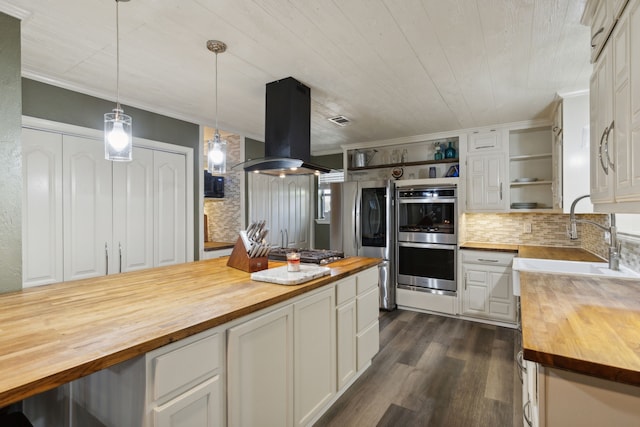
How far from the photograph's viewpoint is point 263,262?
2262 mm

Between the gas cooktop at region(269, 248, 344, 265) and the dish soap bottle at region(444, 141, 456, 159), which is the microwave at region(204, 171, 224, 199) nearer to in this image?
the gas cooktop at region(269, 248, 344, 265)

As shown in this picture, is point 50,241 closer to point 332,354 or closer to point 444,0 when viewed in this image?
point 332,354

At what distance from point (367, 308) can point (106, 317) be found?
1.85 m

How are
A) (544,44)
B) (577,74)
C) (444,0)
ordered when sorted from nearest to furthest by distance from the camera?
(444,0)
(544,44)
(577,74)

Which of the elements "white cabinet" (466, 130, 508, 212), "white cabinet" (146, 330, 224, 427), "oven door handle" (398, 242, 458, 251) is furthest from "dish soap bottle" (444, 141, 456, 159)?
"white cabinet" (146, 330, 224, 427)

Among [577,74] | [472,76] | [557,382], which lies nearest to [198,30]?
[472,76]

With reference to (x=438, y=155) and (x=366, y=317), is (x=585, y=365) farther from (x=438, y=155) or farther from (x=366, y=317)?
(x=438, y=155)

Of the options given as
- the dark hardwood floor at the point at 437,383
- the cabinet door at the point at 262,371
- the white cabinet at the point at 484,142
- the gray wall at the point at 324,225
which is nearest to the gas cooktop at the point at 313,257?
the cabinet door at the point at 262,371

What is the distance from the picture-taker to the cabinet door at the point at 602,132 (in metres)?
1.37

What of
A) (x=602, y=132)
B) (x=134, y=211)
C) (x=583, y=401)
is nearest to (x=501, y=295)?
(x=602, y=132)

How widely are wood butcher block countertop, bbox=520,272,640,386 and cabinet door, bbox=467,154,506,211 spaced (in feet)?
6.90

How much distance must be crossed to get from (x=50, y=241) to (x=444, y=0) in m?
3.28

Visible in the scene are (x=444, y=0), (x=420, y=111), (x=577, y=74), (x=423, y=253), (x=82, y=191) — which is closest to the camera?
(x=444, y=0)

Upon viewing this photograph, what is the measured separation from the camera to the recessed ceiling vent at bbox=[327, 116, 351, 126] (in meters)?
3.59
